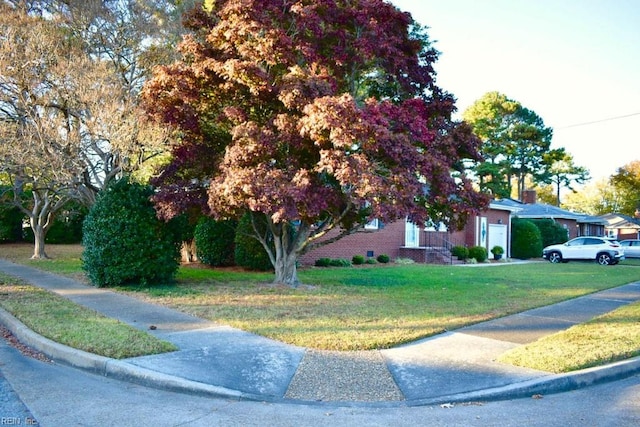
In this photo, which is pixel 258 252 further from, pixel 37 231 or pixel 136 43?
pixel 37 231

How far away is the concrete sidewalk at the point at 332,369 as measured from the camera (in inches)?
222

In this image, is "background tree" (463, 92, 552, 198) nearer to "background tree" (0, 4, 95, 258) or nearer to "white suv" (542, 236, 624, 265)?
"white suv" (542, 236, 624, 265)

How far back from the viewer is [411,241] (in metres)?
26.0

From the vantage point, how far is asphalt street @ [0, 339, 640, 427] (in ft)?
16.0

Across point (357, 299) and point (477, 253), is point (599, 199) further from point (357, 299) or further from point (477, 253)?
point (357, 299)

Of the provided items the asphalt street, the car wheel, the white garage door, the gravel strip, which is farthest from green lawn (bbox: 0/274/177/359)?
the car wheel

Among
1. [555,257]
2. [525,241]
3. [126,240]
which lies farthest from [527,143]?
[126,240]

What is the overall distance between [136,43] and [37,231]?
37.1 ft

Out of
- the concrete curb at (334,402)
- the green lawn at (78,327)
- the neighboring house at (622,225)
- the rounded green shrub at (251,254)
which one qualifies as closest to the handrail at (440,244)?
the rounded green shrub at (251,254)

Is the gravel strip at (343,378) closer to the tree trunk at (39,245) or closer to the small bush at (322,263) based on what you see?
the small bush at (322,263)

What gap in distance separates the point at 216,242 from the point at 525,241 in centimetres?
2157

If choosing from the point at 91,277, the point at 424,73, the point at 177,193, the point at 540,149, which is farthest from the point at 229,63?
the point at 540,149

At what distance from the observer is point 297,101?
10.9 meters

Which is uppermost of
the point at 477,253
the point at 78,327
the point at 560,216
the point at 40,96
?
the point at 40,96
